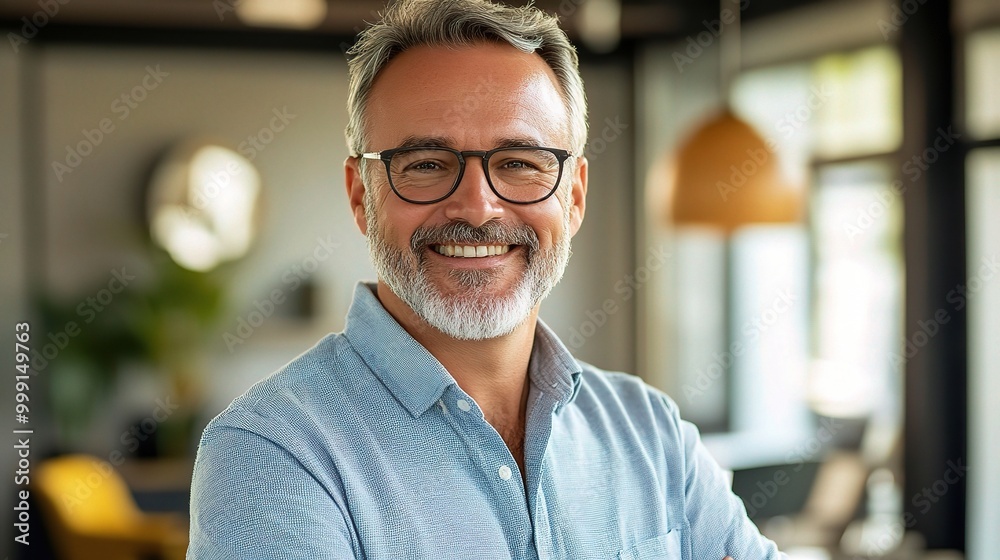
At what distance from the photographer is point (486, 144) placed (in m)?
1.20

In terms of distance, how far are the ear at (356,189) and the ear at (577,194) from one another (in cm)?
30

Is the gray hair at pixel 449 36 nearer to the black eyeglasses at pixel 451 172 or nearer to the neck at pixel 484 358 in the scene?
the black eyeglasses at pixel 451 172

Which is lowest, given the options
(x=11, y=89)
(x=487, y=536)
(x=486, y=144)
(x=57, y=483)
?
(x=57, y=483)

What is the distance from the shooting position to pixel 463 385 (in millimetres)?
1282

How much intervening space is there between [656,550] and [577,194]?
520 mm

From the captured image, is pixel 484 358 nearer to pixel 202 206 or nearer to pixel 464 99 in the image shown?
pixel 464 99

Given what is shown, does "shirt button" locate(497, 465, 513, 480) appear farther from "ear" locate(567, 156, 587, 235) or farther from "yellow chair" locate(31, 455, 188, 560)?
"yellow chair" locate(31, 455, 188, 560)

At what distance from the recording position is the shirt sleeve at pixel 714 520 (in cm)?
131

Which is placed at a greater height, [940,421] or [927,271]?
[927,271]

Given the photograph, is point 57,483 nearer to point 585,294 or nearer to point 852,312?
point 585,294

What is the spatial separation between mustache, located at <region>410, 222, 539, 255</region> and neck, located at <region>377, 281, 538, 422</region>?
0.10 m

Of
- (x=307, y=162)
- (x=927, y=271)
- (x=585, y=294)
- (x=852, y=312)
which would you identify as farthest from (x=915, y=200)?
(x=307, y=162)

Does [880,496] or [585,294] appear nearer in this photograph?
[880,496]

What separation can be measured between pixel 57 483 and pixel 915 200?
12.3ft
